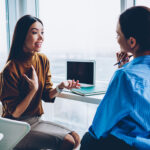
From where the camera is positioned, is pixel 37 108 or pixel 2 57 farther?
pixel 2 57

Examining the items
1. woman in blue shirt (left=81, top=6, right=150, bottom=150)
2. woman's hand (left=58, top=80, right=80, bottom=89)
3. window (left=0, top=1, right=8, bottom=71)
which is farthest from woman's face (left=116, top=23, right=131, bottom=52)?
window (left=0, top=1, right=8, bottom=71)

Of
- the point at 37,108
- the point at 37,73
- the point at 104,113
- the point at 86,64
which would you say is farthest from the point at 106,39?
the point at 104,113

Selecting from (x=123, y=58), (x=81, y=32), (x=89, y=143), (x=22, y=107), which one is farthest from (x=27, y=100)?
(x=81, y=32)

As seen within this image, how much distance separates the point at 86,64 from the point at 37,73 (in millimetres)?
459

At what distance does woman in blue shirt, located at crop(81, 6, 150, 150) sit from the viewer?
722 mm

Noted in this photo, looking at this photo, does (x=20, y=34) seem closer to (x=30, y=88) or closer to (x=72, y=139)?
(x=30, y=88)

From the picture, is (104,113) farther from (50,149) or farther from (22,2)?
(22,2)

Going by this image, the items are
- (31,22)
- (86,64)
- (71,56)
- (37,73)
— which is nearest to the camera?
(31,22)

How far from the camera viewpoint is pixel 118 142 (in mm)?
792

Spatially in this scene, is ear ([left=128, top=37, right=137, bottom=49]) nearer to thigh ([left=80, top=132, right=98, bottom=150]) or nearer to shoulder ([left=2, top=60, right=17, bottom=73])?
thigh ([left=80, top=132, right=98, bottom=150])

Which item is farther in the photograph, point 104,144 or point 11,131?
point 11,131

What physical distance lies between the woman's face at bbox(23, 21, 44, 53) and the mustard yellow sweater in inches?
3.0

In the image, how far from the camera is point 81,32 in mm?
2061

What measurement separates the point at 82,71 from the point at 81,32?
538mm
